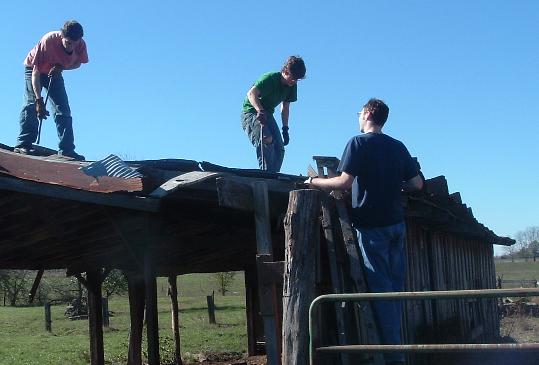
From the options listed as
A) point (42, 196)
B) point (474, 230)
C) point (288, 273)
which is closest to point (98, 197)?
point (42, 196)

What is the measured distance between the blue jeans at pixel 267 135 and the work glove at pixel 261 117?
0.06 m

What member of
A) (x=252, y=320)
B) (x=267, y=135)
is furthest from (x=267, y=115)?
(x=252, y=320)

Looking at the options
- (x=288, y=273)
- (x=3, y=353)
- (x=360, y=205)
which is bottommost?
(x=3, y=353)

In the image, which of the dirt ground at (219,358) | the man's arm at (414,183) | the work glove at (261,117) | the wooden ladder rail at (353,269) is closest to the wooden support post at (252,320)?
the dirt ground at (219,358)

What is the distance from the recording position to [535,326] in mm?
20922

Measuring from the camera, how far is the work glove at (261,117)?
888 cm

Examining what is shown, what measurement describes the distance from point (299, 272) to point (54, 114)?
4.58 metres

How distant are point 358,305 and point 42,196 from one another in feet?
8.72

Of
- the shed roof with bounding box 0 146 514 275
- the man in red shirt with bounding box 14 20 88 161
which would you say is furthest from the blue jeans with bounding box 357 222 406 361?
the man in red shirt with bounding box 14 20 88 161

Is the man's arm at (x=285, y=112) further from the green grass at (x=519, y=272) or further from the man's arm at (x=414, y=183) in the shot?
the green grass at (x=519, y=272)

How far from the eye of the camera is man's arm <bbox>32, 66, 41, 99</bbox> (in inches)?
356

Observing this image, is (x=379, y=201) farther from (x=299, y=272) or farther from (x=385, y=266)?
(x=299, y=272)

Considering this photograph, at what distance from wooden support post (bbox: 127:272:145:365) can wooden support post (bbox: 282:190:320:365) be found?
4.52 m

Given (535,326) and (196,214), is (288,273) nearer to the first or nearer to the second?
(196,214)
